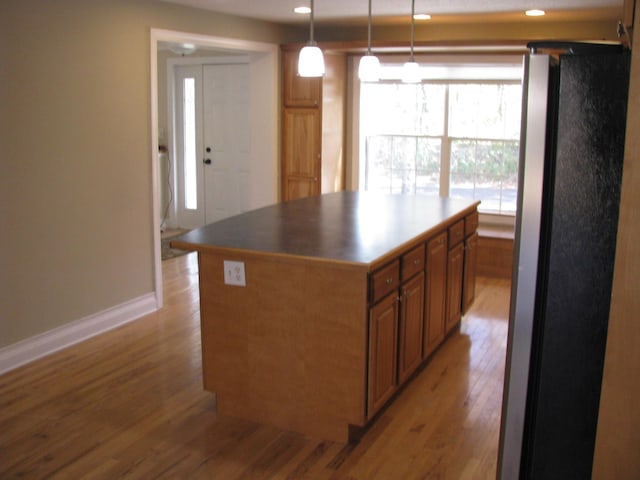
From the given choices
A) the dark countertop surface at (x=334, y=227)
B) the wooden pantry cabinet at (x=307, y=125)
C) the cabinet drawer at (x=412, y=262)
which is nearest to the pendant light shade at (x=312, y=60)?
the dark countertop surface at (x=334, y=227)

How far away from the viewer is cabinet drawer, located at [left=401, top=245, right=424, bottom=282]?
3.36 meters

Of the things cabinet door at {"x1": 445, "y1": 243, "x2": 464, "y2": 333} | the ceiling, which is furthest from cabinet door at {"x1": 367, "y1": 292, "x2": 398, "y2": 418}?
the ceiling

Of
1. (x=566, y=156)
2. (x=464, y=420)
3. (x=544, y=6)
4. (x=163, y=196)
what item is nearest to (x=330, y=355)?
(x=464, y=420)

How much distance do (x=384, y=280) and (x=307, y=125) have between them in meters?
3.57

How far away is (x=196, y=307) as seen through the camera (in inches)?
201

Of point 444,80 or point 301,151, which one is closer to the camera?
point 301,151

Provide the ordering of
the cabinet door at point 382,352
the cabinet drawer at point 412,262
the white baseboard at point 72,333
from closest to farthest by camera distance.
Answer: the cabinet door at point 382,352
the cabinet drawer at point 412,262
the white baseboard at point 72,333

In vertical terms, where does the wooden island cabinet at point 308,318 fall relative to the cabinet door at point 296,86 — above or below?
below

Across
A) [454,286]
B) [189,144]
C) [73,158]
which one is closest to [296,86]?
[189,144]

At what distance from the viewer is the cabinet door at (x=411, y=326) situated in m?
3.42

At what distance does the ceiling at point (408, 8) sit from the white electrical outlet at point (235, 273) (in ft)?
8.23

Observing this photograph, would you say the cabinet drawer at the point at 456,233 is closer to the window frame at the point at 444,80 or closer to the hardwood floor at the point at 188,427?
the hardwood floor at the point at 188,427

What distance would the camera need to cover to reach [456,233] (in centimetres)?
429

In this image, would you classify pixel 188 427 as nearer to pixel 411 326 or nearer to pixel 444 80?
pixel 411 326
